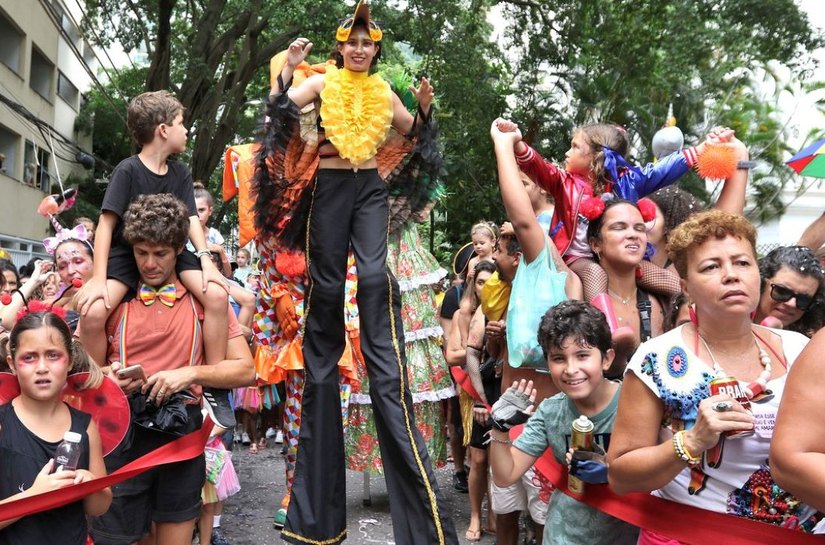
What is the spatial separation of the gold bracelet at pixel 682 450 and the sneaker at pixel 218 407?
7.21 ft

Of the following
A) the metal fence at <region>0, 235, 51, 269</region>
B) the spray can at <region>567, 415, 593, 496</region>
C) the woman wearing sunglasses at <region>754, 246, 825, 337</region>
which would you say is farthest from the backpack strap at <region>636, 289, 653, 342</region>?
the metal fence at <region>0, 235, 51, 269</region>

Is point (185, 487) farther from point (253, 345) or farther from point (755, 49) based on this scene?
point (755, 49)

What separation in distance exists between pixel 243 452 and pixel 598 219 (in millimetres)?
5807

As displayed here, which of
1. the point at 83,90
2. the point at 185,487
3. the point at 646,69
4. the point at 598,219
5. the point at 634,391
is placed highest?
the point at 83,90

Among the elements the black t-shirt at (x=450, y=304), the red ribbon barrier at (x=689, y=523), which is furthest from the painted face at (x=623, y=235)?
the black t-shirt at (x=450, y=304)

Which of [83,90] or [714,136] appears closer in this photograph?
[714,136]

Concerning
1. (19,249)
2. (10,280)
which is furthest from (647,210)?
(19,249)

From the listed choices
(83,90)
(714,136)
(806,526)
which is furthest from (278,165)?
(83,90)

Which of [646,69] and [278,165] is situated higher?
[646,69]

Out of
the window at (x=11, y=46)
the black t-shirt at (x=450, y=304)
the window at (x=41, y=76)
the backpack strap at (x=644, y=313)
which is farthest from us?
the window at (x=41, y=76)

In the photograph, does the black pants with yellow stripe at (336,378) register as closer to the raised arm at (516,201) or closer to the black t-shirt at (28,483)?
the raised arm at (516,201)

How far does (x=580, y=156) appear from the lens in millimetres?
4105

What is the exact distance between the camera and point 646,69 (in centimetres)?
1487

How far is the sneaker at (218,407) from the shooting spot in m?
3.95
